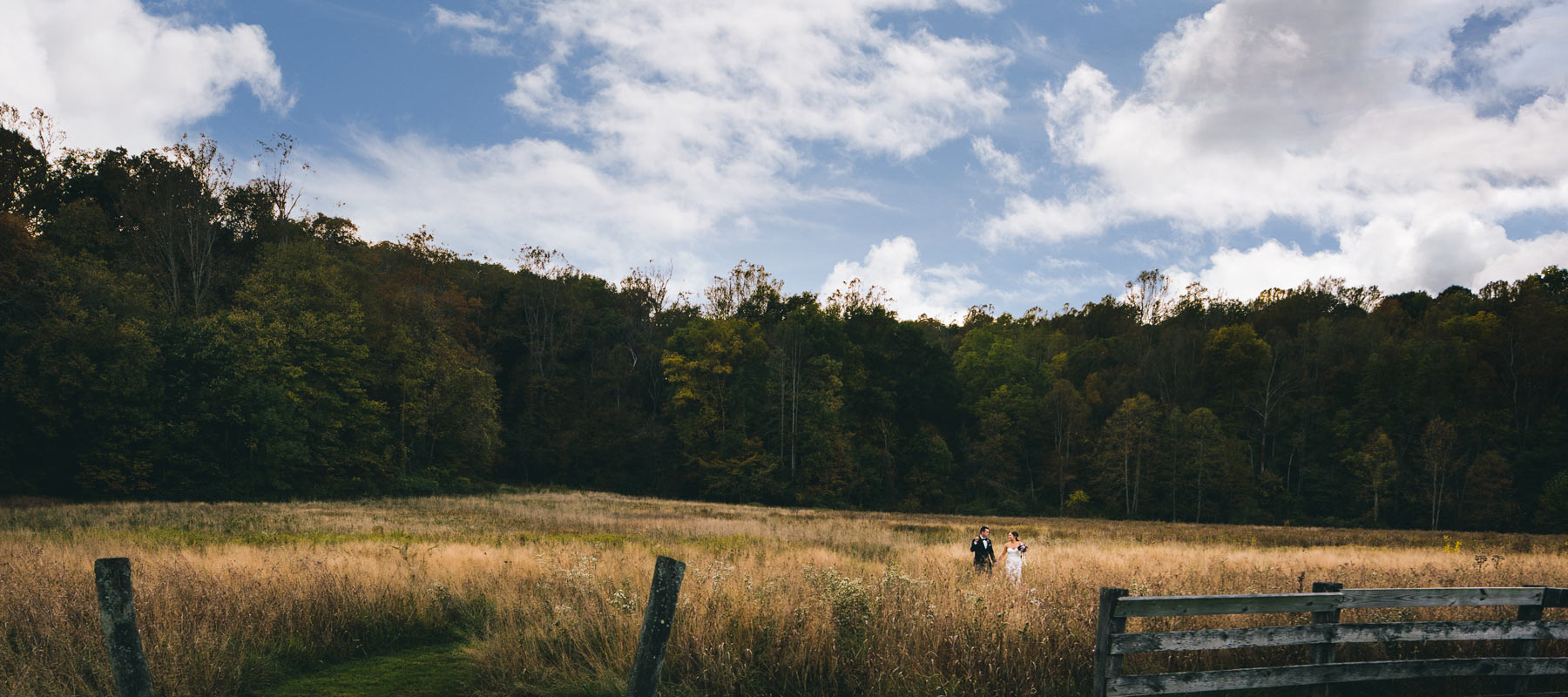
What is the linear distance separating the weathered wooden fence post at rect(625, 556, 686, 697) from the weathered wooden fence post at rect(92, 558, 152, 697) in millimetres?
2707

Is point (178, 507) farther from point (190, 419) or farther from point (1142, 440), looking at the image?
point (1142, 440)

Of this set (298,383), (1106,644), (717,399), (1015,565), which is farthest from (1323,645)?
(717,399)

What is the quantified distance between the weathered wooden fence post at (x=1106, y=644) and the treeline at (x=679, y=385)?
4613 centimetres

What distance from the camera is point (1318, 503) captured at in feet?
209

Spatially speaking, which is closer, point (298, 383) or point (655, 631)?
point (655, 631)

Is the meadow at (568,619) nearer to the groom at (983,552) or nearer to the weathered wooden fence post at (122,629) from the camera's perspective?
the groom at (983,552)

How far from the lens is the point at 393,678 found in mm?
7461

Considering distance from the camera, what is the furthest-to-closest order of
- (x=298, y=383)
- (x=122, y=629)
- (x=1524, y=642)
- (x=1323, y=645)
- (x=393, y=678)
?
(x=298, y=383)
(x=1524, y=642)
(x=393, y=678)
(x=1323, y=645)
(x=122, y=629)

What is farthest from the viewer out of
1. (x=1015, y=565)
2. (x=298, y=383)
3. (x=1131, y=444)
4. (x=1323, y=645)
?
(x=1131, y=444)

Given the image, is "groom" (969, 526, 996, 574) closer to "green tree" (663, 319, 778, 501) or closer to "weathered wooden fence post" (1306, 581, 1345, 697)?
"weathered wooden fence post" (1306, 581, 1345, 697)

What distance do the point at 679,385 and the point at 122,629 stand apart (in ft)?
209

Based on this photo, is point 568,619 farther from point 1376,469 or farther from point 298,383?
point 1376,469

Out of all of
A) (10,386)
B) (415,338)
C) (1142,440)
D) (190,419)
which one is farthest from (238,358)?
(1142,440)

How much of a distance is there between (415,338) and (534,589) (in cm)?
5187
